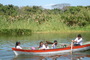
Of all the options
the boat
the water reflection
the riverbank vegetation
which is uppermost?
the riverbank vegetation

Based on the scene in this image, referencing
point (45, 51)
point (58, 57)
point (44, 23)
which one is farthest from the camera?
point (44, 23)

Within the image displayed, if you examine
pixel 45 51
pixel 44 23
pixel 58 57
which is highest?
pixel 44 23

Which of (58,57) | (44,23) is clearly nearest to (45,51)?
(58,57)

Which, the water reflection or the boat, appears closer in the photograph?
the water reflection

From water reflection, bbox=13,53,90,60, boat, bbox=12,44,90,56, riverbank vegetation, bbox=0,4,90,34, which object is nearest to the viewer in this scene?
water reflection, bbox=13,53,90,60

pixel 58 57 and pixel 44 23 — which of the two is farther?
pixel 44 23

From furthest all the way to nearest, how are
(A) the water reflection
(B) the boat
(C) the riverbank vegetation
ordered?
1. (C) the riverbank vegetation
2. (B) the boat
3. (A) the water reflection

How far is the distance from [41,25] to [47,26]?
4.14 feet

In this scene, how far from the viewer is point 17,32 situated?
36.9 meters

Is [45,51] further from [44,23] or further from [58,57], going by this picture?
[44,23]

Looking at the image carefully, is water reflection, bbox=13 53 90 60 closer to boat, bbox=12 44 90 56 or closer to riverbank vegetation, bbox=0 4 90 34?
boat, bbox=12 44 90 56

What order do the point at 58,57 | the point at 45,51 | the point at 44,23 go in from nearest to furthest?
the point at 58,57 → the point at 45,51 → the point at 44,23

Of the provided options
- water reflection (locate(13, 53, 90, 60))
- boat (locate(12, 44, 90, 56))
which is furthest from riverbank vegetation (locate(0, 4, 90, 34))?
water reflection (locate(13, 53, 90, 60))

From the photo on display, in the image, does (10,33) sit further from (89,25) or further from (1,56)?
(1,56)
